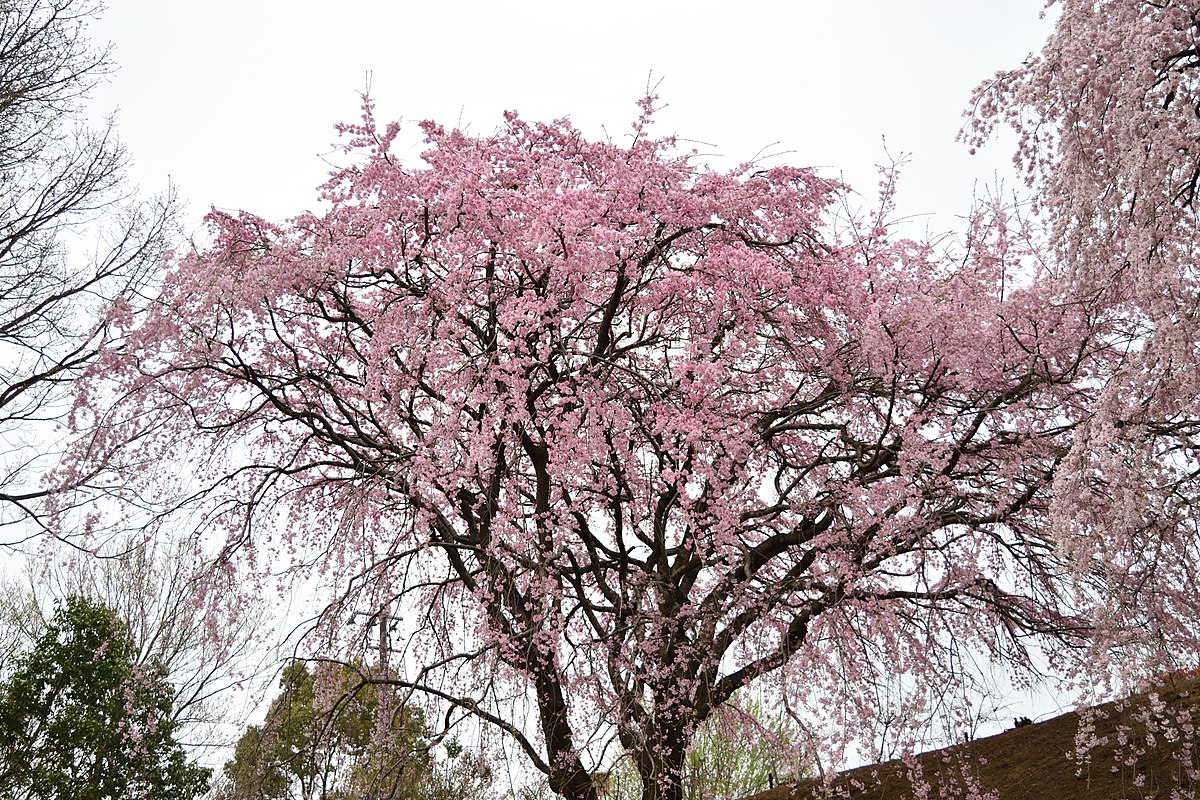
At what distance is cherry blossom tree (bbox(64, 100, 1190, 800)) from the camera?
288 inches

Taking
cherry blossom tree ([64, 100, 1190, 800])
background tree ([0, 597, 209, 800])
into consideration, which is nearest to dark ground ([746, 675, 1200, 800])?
cherry blossom tree ([64, 100, 1190, 800])

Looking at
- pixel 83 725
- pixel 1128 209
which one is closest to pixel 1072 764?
pixel 1128 209

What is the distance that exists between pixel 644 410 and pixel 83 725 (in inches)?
394

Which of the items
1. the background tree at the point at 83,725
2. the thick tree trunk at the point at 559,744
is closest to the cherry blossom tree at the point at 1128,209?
the thick tree trunk at the point at 559,744

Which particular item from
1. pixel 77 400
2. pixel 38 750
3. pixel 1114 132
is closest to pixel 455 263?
pixel 77 400

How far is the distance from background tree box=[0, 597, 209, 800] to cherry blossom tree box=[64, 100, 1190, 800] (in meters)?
5.92

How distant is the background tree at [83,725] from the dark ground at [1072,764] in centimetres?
895

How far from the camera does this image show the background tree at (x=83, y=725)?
1280cm

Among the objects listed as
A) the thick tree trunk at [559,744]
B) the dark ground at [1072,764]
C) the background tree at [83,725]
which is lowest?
the dark ground at [1072,764]

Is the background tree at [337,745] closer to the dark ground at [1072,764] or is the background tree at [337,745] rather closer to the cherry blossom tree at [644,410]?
the cherry blossom tree at [644,410]

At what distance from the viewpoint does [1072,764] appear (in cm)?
803

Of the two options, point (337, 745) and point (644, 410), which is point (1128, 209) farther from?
point (337, 745)

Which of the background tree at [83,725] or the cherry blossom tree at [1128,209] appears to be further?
the background tree at [83,725]

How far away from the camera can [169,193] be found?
11516 mm
